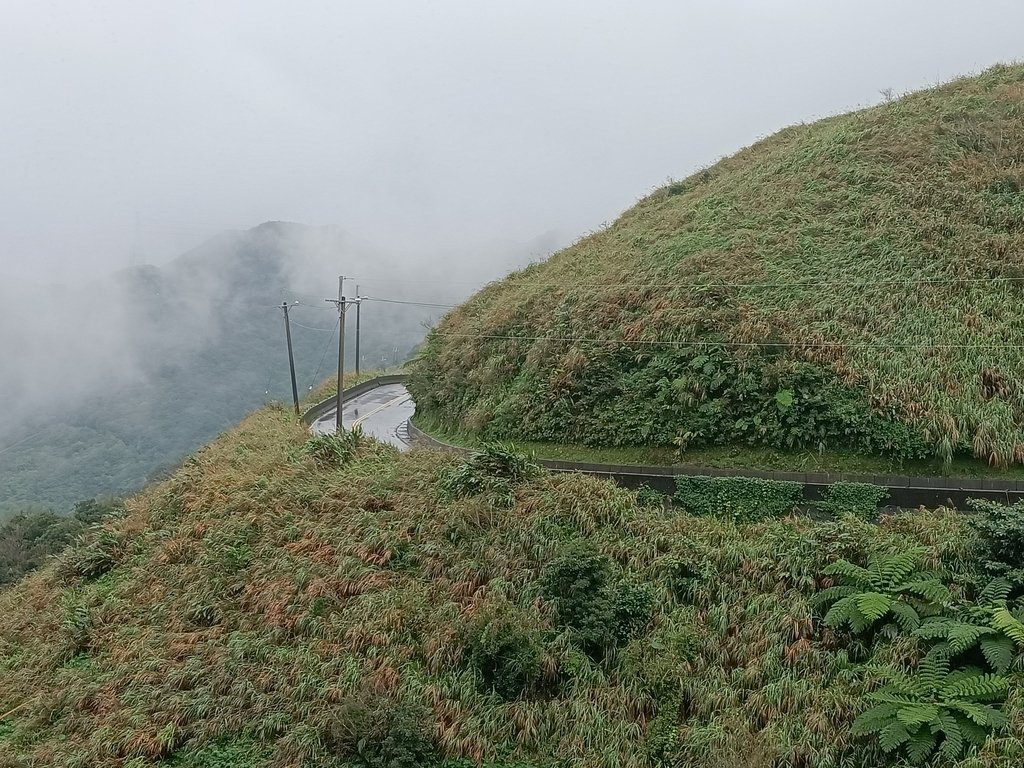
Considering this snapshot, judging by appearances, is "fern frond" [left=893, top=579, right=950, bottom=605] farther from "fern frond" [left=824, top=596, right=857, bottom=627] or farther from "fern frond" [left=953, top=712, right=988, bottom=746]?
"fern frond" [left=953, top=712, right=988, bottom=746]

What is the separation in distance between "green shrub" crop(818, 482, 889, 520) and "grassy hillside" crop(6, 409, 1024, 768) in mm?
805

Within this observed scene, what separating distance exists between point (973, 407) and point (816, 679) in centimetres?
596

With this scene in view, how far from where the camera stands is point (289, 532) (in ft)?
36.6

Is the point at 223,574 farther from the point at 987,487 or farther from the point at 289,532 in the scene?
the point at 987,487

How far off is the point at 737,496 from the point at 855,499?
166 centimetres

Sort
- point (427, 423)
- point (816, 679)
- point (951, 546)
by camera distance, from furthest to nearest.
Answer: point (427, 423), point (951, 546), point (816, 679)

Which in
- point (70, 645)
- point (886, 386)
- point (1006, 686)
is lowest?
point (70, 645)

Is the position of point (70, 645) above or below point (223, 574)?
below

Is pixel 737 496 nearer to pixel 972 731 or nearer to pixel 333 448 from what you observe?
pixel 972 731

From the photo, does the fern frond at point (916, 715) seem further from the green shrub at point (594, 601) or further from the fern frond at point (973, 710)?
the green shrub at point (594, 601)

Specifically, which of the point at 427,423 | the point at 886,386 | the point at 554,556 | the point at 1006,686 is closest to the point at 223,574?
the point at 554,556

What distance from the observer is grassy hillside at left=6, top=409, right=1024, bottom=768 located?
7.09 meters

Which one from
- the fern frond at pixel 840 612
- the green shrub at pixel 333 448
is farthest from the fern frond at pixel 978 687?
the green shrub at pixel 333 448

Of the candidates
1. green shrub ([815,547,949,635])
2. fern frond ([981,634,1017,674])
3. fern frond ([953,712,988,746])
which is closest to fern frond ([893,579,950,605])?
green shrub ([815,547,949,635])
